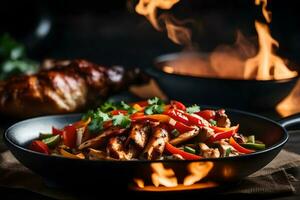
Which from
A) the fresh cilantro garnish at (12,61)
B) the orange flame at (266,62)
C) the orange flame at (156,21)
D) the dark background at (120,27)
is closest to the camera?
the orange flame at (266,62)

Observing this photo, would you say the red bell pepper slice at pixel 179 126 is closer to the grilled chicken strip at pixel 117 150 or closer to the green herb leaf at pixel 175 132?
the green herb leaf at pixel 175 132

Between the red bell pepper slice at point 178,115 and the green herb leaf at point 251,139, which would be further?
the green herb leaf at point 251,139

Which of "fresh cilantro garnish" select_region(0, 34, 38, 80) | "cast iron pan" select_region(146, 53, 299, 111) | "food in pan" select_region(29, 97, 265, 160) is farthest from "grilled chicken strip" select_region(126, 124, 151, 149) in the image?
"fresh cilantro garnish" select_region(0, 34, 38, 80)

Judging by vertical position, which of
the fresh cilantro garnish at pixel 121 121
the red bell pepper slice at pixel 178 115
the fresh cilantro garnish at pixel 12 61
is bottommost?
the fresh cilantro garnish at pixel 12 61

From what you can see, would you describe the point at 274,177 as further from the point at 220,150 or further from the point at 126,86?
the point at 126,86

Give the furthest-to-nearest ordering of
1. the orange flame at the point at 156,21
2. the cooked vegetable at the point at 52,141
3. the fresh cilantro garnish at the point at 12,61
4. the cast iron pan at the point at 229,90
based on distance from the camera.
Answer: the fresh cilantro garnish at the point at 12,61, the orange flame at the point at 156,21, the cast iron pan at the point at 229,90, the cooked vegetable at the point at 52,141

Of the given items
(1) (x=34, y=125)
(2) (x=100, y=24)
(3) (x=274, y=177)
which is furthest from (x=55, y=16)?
(3) (x=274, y=177)

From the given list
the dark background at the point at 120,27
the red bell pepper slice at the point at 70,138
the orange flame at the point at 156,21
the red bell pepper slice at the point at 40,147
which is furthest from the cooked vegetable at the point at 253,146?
the dark background at the point at 120,27
